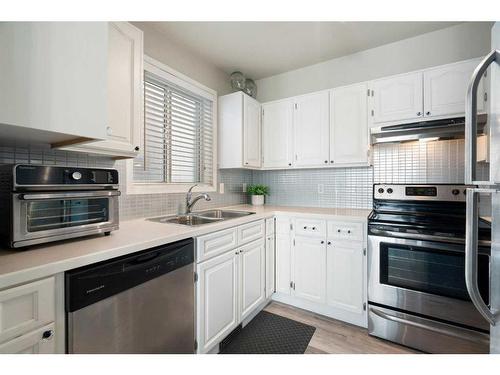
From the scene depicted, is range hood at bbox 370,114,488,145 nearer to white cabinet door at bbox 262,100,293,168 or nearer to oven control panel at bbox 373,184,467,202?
oven control panel at bbox 373,184,467,202

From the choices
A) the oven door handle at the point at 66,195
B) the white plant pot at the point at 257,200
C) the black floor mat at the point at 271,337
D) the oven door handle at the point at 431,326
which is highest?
the oven door handle at the point at 66,195

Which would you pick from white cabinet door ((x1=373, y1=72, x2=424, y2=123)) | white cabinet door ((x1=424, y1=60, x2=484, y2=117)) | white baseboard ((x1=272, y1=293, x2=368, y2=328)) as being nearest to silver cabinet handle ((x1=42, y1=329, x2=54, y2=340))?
white baseboard ((x1=272, y1=293, x2=368, y2=328))

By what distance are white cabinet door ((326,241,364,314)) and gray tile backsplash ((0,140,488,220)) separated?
0.72m

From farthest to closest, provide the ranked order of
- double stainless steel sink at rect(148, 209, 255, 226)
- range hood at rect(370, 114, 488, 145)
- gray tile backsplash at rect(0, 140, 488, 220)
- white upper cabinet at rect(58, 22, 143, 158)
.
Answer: double stainless steel sink at rect(148, 209, 255, 226)
range hood at rect(370, 114, 488, 145)
gray tile backsplash at rect(0, 140, 488, 220)
white upper cabinet at rect(58, 22, 143, 158)

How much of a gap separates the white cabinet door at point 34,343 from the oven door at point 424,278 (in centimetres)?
196

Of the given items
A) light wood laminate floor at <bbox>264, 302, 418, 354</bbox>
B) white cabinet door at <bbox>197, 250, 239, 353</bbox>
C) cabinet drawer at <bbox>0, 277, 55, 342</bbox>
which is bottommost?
light wood laminate floor at <bbox>264, 302, 418, 354</bbox>

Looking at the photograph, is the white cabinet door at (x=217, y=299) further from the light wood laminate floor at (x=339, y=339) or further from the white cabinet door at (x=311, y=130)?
the white cabinet door at (x=311, y=130)

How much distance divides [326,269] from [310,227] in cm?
39

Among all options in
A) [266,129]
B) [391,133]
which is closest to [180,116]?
[266,129]

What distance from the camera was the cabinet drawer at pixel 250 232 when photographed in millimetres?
1863

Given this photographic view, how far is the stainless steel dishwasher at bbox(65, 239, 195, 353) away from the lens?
3.02 ft

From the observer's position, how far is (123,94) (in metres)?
1.47

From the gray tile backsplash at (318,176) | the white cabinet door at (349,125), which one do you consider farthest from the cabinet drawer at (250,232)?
the white cabinet door at (349,125)
